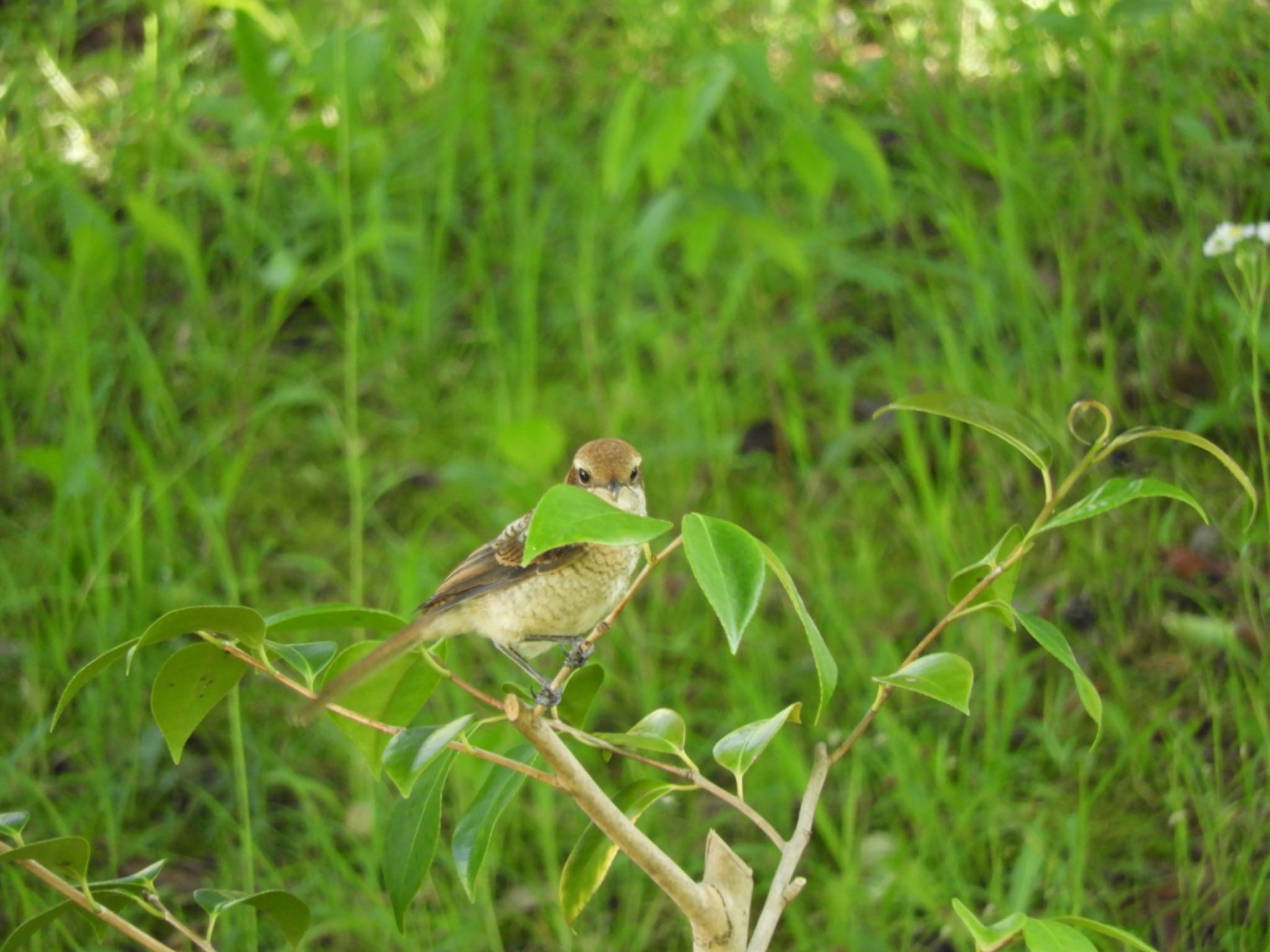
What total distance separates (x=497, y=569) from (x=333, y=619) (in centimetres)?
92

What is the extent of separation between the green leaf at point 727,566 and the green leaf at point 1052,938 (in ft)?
1.67

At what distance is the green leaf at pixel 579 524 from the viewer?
4.10 ft

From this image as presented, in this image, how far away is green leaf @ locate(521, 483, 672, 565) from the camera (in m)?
1.25

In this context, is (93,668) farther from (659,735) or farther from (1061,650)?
(1061,650)

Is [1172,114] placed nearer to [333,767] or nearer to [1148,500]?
[1148,500]

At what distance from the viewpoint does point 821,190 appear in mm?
3752

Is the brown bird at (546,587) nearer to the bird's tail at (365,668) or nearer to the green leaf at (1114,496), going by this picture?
the bird's tail at (365,668)

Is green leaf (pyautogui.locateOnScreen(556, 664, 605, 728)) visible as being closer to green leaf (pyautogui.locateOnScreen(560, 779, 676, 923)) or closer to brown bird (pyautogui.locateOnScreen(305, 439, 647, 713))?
green leaf (pyautogui.locateOnScreen(560, 779, 676, 923))

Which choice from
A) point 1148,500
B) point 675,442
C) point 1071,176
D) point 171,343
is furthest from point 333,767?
point 1071,176

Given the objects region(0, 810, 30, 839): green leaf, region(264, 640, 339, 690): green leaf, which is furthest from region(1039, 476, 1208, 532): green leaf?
region(0, 810, 30, 839): green leaf

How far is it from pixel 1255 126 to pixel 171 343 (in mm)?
3561

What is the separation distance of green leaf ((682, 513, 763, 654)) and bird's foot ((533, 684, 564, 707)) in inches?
24.0

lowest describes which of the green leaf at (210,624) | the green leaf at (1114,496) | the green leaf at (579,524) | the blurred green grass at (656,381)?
the blurred green grass at (656,381)

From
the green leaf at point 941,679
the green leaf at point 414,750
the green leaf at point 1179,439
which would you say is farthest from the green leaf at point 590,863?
the green leaf at point 1179,439
